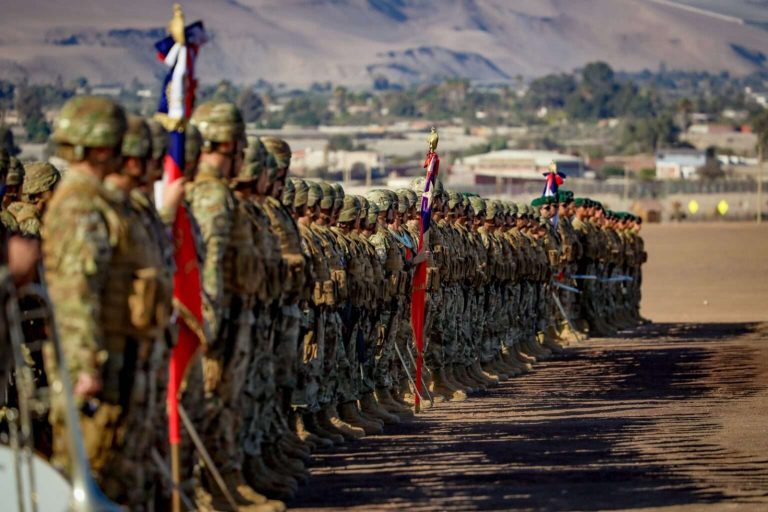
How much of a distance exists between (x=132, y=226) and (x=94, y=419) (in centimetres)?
95

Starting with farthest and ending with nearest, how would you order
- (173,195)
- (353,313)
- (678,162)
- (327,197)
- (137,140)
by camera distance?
(678,162), (353,313), (327,197), (173,195), (137,140)

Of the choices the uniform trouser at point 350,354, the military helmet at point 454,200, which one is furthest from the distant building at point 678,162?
the uniform trouser at point 350,354

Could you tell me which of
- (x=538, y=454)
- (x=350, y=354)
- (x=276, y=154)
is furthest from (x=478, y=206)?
(x=276, y=154)

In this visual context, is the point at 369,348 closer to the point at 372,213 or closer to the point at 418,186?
the point at 372,213

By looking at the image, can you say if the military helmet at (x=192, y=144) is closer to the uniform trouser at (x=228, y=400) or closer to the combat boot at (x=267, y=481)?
the uniform trouser at (x=228, y=400)

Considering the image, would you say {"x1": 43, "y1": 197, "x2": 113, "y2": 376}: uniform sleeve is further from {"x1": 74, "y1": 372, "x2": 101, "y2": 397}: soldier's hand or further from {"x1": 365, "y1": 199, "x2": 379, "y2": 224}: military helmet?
{"x1": 365, "y1": 199, "x2": 379, "y2": 224}: military helmet

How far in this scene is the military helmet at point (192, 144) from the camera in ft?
40.0

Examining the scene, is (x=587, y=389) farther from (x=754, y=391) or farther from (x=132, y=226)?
(x=132, y=226)

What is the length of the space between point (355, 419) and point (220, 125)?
5.13 meters

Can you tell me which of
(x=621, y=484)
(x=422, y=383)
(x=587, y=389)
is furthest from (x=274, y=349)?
(x=587, y=389)

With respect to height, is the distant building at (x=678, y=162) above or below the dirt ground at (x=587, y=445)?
above

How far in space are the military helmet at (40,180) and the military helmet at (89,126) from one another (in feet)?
15.8

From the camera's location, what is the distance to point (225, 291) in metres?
12.1

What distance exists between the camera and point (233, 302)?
40.1 ft
